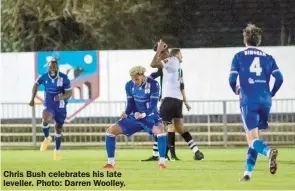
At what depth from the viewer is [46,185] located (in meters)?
18.6

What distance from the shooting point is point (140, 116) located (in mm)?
21766

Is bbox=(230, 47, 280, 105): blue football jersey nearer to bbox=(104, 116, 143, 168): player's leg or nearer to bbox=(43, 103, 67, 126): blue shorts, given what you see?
bbox=(104, 116, 143, 168): player's leg

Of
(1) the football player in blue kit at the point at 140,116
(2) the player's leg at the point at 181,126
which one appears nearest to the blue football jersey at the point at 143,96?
(1) the football player in blue kit at the point at 140,116

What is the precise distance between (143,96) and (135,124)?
0.48m

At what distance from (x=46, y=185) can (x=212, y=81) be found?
1776 cm

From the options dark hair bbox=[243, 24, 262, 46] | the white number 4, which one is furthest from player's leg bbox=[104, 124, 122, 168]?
dark hair bbox=[243, 24, 262, 46]

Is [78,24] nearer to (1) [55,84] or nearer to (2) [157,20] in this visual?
(2) [157,20]

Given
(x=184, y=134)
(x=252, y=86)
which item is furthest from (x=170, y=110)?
(x=252, y=86)

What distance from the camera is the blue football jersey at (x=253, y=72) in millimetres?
18297

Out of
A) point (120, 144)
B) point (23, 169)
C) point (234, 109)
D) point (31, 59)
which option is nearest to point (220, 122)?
point (234, 109)

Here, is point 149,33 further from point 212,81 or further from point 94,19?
point 212,81

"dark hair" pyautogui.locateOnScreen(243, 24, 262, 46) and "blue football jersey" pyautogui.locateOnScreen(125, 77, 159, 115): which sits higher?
"dark hair" pyautogui.locateOnScreen(243, 24, 262, 46)

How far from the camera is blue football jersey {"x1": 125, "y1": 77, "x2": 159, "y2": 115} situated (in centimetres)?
2175

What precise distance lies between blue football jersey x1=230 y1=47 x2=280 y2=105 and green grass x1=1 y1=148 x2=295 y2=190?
1193mm
